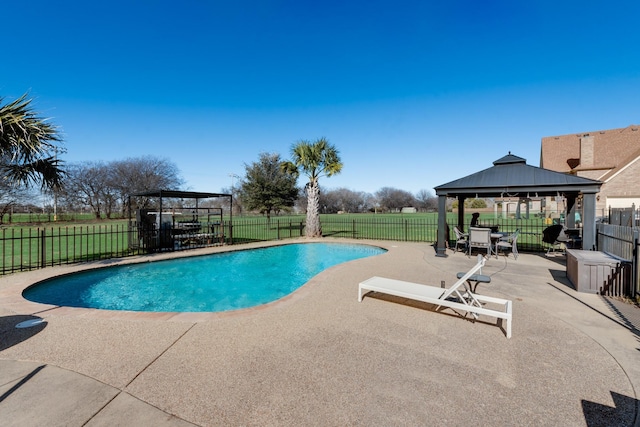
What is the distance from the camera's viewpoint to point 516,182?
9492 mm

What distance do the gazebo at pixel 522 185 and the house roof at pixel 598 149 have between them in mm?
23711

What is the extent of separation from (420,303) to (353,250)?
8.84 m

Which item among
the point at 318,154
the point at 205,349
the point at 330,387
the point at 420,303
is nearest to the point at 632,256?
the point at 420,303

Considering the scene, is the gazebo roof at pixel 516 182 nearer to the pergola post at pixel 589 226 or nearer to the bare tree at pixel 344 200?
the pergola post at pixel 589 226

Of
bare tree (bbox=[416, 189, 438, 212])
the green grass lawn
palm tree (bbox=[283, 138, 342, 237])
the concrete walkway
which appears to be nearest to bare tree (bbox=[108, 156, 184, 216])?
the green grass lawn

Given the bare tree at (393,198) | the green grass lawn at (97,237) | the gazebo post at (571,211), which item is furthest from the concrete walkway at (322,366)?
the bare tree at (393,198)

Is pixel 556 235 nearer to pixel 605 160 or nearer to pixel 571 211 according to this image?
pixel 571 211

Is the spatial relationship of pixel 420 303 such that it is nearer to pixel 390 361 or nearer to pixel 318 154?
pixel 390 361

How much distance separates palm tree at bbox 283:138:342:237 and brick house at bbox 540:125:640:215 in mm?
17316

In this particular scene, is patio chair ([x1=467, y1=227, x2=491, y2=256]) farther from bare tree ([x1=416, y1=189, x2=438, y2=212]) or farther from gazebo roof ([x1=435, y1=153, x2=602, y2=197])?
bare tree ([x1=416, y1=189, x2=438, y2=212])

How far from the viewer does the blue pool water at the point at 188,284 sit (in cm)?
687

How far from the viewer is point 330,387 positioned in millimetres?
2777

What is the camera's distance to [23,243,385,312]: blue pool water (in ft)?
22.5

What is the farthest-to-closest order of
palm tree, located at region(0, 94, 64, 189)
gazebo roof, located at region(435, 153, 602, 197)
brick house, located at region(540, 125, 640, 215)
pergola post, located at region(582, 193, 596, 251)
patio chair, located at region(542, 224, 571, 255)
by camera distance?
brick house, located at region(540, 125, 640, 215), patio chair, located at region(542, 224, 571, 255), gazebo roof, located at region(435, 153, 602, 197), pergola post, located at region(582, 193, 596, 251), palm tree, located at region(0, 94, 64, 189)
